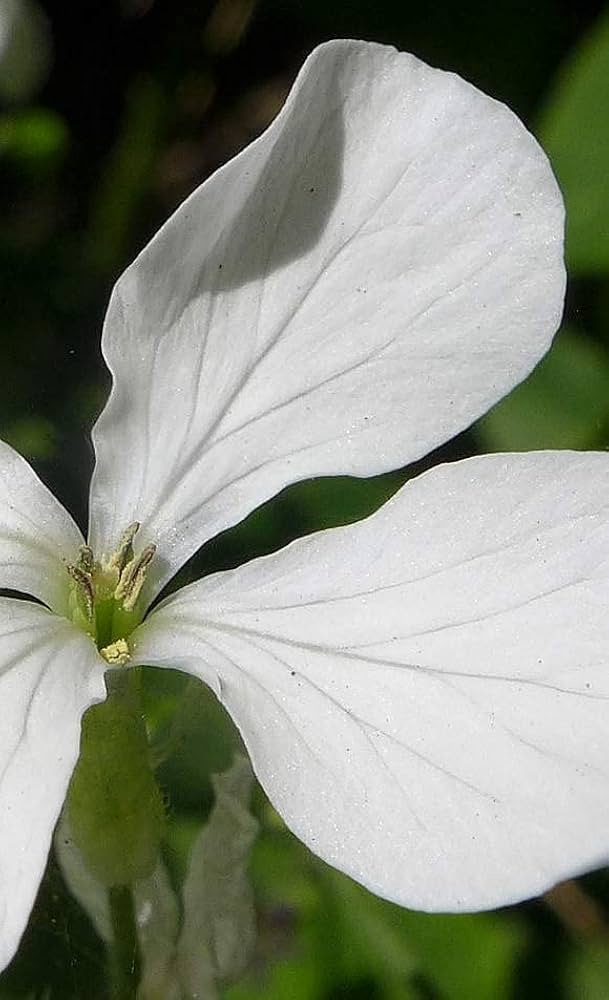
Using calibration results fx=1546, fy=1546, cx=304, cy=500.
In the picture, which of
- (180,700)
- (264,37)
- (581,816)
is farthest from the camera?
(264,37)

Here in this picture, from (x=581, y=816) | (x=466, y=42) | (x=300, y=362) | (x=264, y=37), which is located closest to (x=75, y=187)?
(x=264, y=37)

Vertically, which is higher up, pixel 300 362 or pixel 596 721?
pixel 300 362

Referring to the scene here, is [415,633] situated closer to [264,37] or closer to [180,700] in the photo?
[180,700]

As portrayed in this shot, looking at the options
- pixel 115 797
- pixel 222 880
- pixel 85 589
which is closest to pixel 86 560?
pixel 85 589

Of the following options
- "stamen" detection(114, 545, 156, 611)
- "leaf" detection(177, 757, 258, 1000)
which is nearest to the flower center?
"stamen" detection(114, 545, 156, 611)

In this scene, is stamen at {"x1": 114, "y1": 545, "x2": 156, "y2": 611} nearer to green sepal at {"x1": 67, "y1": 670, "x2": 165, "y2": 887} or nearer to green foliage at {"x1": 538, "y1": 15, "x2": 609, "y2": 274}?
green sepal at {"x1": 67, "y1": 670, "x2": 165, "y2": 887}

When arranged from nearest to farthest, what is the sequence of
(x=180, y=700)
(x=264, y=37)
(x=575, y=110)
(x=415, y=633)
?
(x=415, y=633) < (x=180, y=700) < (x=575, y=110) < (x=264, y=37)

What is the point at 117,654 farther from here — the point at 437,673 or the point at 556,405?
the point at 556,405
